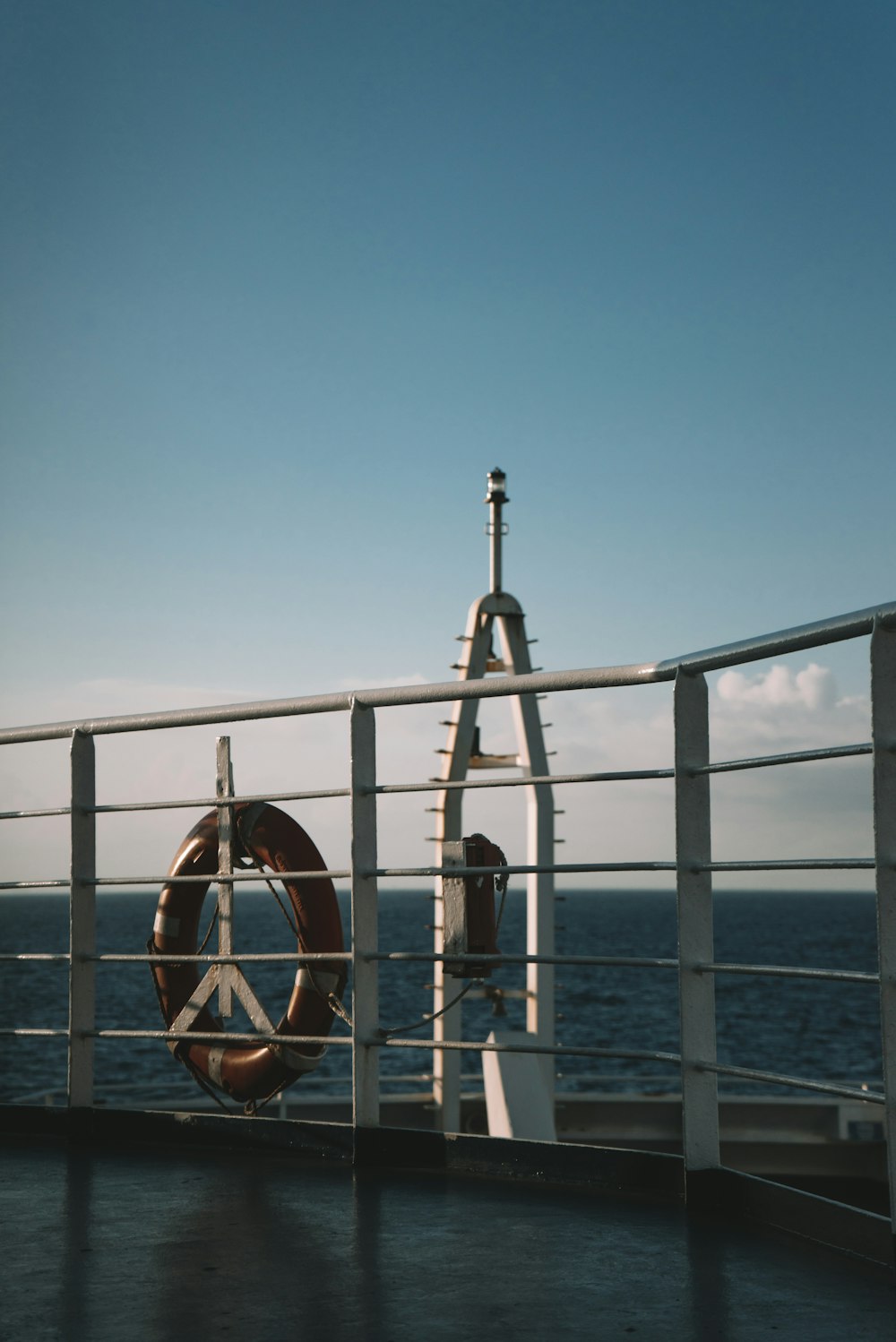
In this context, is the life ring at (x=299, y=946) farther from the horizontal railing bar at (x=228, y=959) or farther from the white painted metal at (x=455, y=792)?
the white painted metal at (x=455, y=792)

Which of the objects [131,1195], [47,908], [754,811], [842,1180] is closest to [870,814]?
[131,1195]

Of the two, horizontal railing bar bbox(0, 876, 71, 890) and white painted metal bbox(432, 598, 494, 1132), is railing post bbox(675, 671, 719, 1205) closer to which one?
horizontal railing bar bbox(0, 876, 71, 890)

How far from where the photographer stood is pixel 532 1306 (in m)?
2.12

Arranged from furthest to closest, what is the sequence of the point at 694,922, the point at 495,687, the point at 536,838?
the point at 536,838 < the point at 495,687 < the point at 694,922

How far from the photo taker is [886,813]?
2.22 m

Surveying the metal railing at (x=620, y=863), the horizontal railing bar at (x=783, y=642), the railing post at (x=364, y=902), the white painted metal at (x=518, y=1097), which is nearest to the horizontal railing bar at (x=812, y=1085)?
the metal railing at (x=620, y=863)

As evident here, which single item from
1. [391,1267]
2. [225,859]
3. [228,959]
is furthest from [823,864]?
[225,859]

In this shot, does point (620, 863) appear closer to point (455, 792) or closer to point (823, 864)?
point (823, 864)

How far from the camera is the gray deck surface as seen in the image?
2037mm

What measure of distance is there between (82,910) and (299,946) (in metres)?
0.59

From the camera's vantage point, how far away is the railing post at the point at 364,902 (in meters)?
3.22

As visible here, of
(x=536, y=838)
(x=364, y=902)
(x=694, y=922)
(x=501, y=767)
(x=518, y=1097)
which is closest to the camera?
(x=694, y=922)

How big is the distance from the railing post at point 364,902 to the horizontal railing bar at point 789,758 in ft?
2.78

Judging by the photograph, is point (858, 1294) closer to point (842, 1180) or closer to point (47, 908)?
point (842, 1180)
